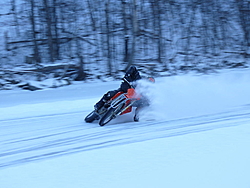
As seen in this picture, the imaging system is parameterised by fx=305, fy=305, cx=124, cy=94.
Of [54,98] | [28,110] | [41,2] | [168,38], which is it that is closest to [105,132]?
[28,110]

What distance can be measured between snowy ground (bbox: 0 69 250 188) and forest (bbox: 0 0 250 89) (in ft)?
25.1

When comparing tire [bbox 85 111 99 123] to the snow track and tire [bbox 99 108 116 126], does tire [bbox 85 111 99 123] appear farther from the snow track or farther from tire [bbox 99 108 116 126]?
tire [bbox 99 108 116 126]

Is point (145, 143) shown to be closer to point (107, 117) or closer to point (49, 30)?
point (107, 117)

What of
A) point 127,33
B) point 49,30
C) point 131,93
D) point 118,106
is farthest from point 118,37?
point 118,106

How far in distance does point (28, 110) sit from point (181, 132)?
16.6 feet

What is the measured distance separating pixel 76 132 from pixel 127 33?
14.2 meters

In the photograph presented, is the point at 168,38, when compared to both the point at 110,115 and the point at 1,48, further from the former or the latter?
the point at 110,115

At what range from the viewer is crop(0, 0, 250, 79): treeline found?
18719 mm

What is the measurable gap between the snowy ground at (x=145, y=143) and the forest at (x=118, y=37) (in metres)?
7.65

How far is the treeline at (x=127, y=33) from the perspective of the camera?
18719 millimetres

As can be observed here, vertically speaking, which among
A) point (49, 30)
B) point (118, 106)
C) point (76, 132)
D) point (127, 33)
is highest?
point (49, 30)

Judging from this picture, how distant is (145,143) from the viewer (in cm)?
512

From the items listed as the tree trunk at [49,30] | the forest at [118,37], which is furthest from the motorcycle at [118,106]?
the tree trunk at [49,30]

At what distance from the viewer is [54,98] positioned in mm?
11414
